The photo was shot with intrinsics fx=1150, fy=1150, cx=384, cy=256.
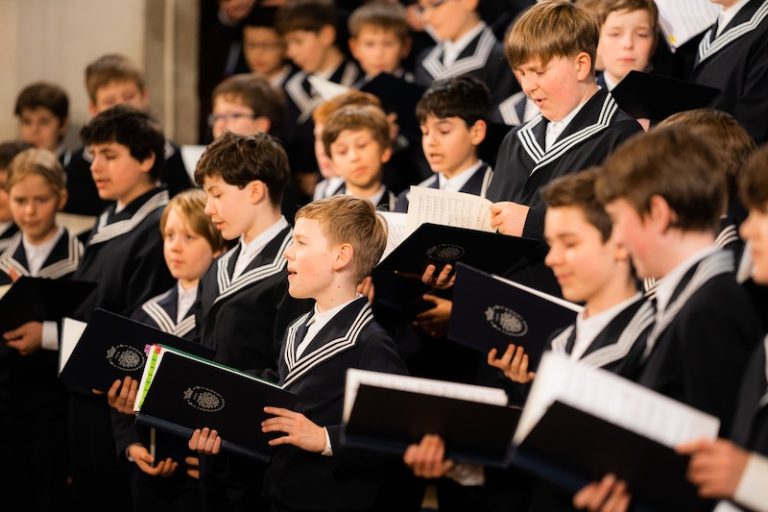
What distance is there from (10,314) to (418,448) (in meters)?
2.22

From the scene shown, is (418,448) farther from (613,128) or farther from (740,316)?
(613,128)

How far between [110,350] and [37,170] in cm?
153

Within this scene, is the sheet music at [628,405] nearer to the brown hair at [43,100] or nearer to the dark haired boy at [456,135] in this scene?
the dark haired boy at [456,135]

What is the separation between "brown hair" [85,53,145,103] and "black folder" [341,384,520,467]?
3.43m

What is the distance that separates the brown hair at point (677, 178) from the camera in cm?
220

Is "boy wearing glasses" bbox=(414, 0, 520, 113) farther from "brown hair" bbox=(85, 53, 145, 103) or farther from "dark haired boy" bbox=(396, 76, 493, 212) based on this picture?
"brown hair" bbox=(85, 53, 145, 103)

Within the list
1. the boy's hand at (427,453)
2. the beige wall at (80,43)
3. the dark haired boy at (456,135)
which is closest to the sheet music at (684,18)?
the dark haired boy at (456,135)

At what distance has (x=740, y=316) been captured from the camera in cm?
215

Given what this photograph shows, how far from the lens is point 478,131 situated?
12.9ft

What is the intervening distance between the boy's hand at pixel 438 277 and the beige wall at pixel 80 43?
11.3ft

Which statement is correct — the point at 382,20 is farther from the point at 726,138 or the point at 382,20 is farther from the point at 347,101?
the point at 726,138

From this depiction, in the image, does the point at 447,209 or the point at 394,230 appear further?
the point at 394,230

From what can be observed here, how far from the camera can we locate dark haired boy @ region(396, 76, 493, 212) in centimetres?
390

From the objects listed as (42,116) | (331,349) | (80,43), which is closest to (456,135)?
(331,349)
